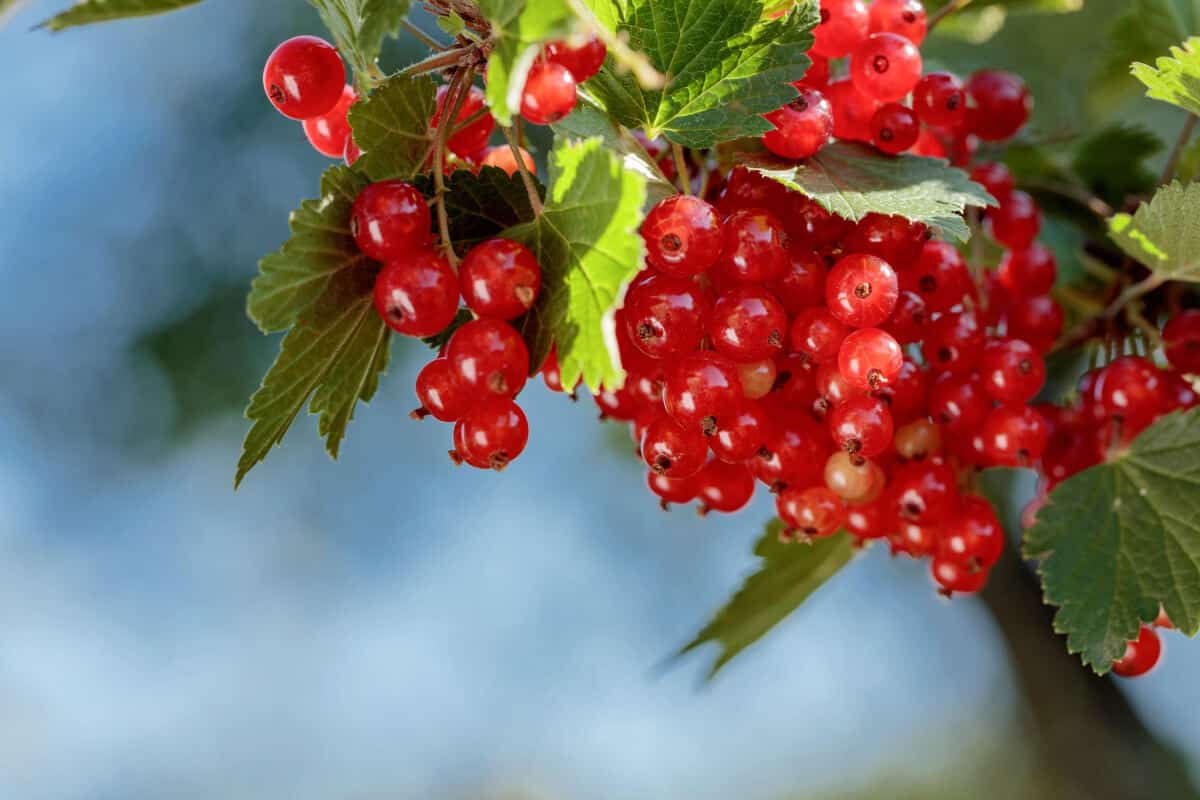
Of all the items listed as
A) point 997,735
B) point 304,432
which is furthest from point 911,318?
A: point 997,735

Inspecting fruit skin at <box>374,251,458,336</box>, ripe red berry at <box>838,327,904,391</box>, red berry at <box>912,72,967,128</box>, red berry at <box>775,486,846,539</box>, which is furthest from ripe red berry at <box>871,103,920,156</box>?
fruit skin at <box>374,251,458,336</box>

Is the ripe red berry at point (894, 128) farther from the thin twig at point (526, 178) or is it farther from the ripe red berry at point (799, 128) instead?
the thin twig at point (526, 178)

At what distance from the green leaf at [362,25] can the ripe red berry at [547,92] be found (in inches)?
4.1

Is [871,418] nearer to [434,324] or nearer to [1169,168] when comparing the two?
[434,324]

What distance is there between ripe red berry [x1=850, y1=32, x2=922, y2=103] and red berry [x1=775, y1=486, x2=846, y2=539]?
1.26 feet

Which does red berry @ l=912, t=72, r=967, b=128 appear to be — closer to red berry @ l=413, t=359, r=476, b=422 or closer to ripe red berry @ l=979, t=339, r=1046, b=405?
ripe red berry @ l=979, t=339, r=1046, b=405

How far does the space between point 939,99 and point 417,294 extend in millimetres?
599

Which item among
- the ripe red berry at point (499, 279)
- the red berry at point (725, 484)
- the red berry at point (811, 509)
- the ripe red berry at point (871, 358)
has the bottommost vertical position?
the red berry at point (811, 509)

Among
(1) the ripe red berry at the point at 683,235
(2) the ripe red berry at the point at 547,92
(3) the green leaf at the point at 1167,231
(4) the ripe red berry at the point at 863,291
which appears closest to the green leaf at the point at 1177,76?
(3) the green leaf at the point at 1167,231

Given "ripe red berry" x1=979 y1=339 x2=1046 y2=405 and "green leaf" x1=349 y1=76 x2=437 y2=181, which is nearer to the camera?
"green leaf" x1=349 y1=76 x2=437 y2=181

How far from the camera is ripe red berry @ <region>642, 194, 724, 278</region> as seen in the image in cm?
82

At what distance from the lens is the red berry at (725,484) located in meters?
1.04

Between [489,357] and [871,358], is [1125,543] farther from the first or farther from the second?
[489,357]

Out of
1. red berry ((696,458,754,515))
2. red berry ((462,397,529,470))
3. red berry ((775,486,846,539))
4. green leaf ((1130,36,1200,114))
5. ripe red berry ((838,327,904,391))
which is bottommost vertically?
red berry ((775,486,846,539))
